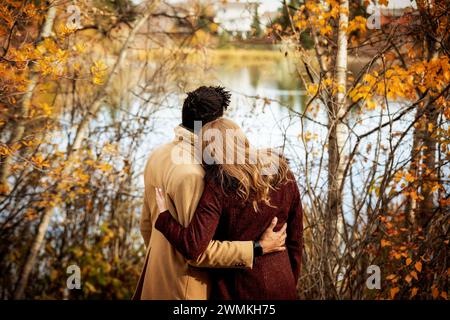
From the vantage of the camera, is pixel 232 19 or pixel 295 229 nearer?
pixel 295 229

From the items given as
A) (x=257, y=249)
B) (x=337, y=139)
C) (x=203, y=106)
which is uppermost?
(x=337, y=139)

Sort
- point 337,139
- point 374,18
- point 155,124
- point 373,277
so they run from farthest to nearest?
point 155,124
point 374,18
point 337,139
point 373,277

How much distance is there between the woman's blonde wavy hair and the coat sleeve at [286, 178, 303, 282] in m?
0.20

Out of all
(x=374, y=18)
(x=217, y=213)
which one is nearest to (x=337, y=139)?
(x=374, y=18)

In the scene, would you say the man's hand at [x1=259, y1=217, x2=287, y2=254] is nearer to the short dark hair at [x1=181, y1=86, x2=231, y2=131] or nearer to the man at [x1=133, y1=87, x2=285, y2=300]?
the man at [x1=133, y1=87, x2=285, y2=300]

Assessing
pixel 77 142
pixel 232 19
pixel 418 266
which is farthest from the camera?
pixel 232 19

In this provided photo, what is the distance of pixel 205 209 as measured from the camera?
7.72ft

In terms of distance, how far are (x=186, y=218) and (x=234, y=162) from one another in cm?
34

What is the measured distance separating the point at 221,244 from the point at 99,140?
17.0 feet

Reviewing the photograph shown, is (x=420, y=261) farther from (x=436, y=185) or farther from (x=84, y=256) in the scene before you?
(x=84, y=256)

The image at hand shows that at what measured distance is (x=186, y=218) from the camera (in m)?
2.43

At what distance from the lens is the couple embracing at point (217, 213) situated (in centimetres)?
238

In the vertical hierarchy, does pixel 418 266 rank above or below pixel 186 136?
below

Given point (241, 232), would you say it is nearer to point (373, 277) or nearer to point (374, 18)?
point (373, 277)
